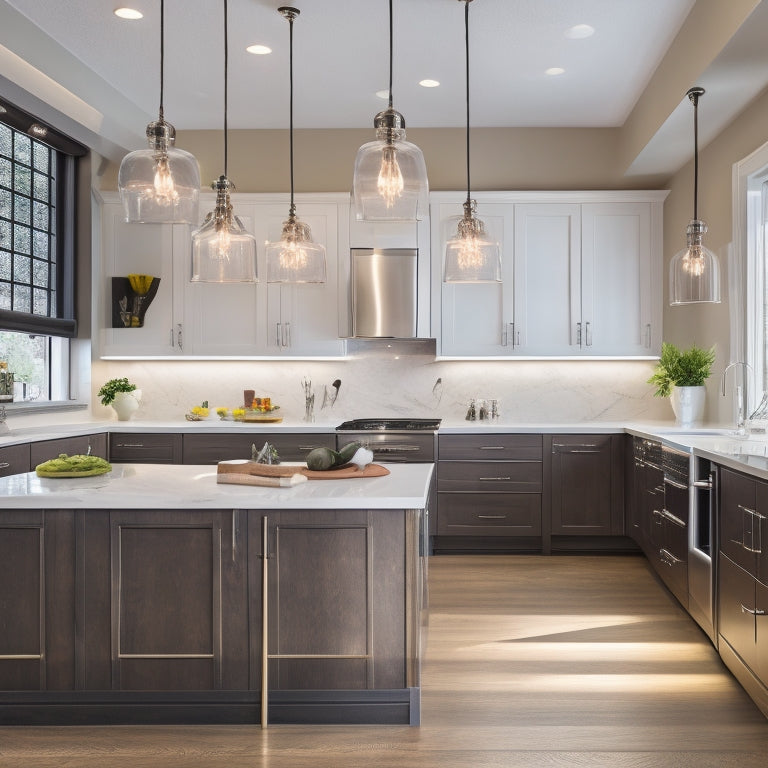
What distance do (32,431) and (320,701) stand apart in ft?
9.58

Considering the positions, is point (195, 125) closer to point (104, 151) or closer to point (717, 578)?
point (104, 151)

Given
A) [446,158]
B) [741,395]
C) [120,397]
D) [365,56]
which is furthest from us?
[446,158]

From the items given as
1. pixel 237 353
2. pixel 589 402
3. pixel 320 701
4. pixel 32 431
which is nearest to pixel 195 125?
pixel 237 353

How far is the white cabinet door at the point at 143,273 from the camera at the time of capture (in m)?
5.86

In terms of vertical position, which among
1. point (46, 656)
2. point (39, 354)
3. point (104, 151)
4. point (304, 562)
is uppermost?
point (104, 151)

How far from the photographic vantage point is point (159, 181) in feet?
7.94

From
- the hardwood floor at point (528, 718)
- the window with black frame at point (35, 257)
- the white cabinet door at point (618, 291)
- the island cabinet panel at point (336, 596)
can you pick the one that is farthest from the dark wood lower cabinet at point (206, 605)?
the white cabinet door at point (618, 291)

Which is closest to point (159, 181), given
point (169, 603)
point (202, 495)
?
point (202, 495)

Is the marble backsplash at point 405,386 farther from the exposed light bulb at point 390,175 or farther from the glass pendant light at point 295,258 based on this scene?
the exposed light bulb at point 390,175

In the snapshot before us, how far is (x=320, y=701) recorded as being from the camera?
2.78 meters

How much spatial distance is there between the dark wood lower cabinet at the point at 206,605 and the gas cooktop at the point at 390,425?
2.68 m

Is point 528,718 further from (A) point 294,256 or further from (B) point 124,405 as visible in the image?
(B) point 124,405

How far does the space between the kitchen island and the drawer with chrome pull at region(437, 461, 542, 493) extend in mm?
2705

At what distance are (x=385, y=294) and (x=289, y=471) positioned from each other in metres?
2.89
